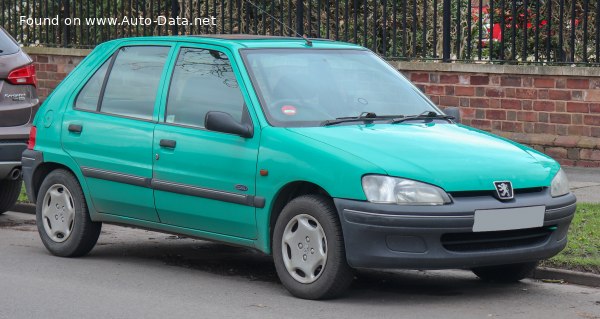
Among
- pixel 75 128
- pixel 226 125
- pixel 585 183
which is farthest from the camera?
pixel 585 183

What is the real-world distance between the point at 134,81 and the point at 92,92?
0.47m

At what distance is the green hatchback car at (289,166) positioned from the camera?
7.34 metres

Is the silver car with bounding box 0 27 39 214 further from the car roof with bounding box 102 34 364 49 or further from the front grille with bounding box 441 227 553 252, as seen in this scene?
the front grille with bounding box 441 227 553 252

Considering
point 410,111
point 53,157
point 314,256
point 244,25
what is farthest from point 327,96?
point 244,25

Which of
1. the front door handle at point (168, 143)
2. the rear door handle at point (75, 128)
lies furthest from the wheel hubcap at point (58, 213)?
the front door handle at point (168, 143)

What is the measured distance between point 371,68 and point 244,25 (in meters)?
9.92

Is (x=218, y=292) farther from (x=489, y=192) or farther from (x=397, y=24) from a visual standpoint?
(x=397, y=24)

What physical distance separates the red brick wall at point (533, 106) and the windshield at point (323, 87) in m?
6.19

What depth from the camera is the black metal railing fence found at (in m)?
14.9

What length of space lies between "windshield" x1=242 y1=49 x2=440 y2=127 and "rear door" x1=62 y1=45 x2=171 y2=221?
0.87 meters

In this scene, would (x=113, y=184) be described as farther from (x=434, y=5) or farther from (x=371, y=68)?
(x=434, y=5)

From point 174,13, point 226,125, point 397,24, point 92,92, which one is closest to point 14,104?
point 92,92

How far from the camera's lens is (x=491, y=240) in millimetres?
7496

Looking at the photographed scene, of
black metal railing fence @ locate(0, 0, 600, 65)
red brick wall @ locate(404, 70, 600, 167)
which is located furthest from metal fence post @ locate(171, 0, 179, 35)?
red brick wall @ locate(404, 70, 600, 167)
